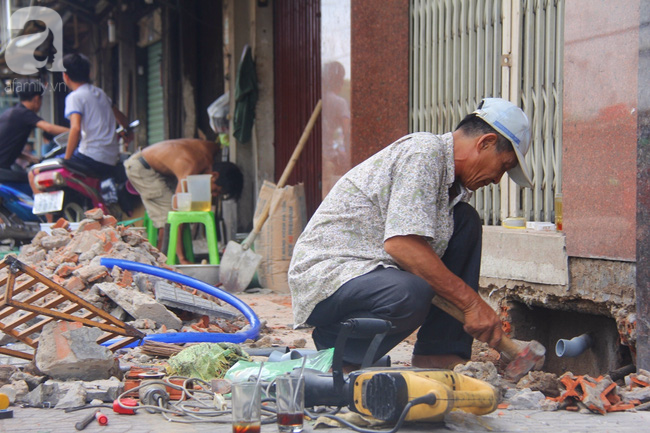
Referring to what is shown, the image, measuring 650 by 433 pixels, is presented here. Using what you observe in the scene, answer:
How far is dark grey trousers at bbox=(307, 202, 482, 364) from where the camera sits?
3.03 metres

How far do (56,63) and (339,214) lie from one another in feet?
41.1

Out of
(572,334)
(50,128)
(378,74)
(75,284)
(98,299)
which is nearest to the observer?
(572,334)

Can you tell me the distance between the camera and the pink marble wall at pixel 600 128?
3.61 m

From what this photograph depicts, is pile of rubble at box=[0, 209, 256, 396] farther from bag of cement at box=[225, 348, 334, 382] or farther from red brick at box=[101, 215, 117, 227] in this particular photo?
bag of cement at box=[225, 348, 334, 382]

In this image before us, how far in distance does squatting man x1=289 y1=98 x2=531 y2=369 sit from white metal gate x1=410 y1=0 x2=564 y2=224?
48.6 inches

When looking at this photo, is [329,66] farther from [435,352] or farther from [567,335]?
[435,352]

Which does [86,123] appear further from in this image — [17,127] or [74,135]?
[17,127]

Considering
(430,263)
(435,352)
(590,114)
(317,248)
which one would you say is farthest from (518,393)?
(590,114)

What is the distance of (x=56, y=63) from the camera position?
14375 millimetres

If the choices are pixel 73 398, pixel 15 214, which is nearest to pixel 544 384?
pixel 73 398

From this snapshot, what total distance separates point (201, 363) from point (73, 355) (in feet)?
1.78

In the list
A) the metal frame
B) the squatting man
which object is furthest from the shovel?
the squatting man

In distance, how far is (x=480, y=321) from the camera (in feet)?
9.96

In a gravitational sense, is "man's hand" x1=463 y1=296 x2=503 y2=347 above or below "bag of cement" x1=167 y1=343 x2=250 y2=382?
above
